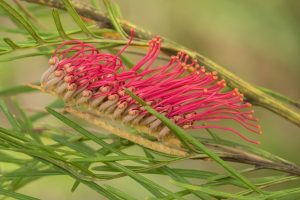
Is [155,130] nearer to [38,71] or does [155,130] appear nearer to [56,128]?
[56,128]

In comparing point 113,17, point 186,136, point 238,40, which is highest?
point 238,40

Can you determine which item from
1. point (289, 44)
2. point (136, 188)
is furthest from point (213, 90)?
point (289, 44)

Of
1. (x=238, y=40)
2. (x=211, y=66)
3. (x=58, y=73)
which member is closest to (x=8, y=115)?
(x=58, y=73)

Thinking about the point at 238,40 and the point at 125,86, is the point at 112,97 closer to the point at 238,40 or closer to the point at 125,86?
the point at 125,86

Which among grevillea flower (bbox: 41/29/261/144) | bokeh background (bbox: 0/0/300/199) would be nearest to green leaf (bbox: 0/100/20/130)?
grevillea flower (bbox: 41/29/261/144)

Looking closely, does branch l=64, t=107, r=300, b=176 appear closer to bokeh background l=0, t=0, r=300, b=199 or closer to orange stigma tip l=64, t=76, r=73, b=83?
orange stigma tip l=64, t=76, r=73, b=83

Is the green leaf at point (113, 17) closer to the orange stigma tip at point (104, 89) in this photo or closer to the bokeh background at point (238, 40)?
the orange stigma tip at point (104, 89)
